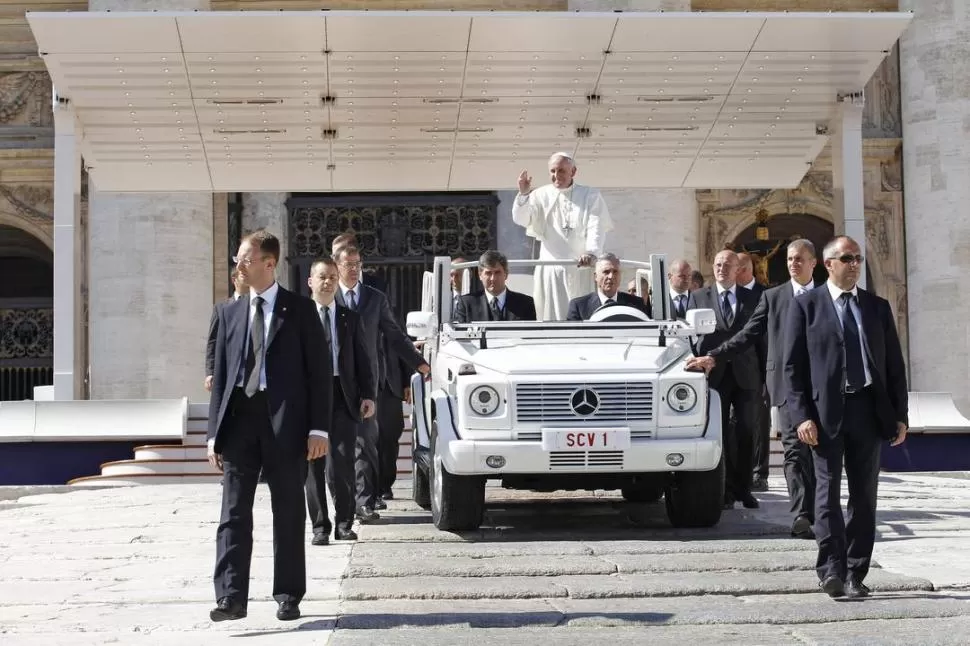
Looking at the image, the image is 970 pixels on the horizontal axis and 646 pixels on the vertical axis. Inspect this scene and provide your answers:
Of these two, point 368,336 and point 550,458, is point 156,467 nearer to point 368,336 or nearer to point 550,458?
point 368,336

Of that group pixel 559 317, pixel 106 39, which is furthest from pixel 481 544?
pixel 106 39

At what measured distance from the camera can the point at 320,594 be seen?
826 centimetres

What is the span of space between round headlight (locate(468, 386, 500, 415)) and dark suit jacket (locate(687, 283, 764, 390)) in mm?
2166

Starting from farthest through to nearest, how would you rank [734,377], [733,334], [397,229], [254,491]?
1. [397,229]
2. [733,334]
3. [734,377]
4. [254,491]

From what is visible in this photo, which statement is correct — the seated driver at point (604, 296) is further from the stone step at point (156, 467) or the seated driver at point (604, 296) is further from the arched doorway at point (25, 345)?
the arched doorway at point (25, 345)

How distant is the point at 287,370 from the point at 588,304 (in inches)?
171

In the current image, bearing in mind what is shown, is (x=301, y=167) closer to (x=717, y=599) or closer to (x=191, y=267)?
(x=191, y=267)

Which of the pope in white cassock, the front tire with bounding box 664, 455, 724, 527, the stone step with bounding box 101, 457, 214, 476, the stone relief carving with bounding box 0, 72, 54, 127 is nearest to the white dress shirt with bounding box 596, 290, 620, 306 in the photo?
the pope in white cassock

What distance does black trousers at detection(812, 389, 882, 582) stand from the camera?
8.10 metres

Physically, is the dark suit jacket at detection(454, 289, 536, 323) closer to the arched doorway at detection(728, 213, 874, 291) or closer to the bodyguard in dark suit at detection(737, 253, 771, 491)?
the bodyguard in dark suit at detection(737, 253, 771, 491)

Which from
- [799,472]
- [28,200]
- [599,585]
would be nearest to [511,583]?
[599,585]

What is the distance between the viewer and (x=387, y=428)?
494 inches

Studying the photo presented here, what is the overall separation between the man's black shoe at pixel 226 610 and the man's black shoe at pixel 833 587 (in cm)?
299

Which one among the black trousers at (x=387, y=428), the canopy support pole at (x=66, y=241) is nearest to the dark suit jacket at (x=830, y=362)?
the black trousers at (x=387, y=428)
